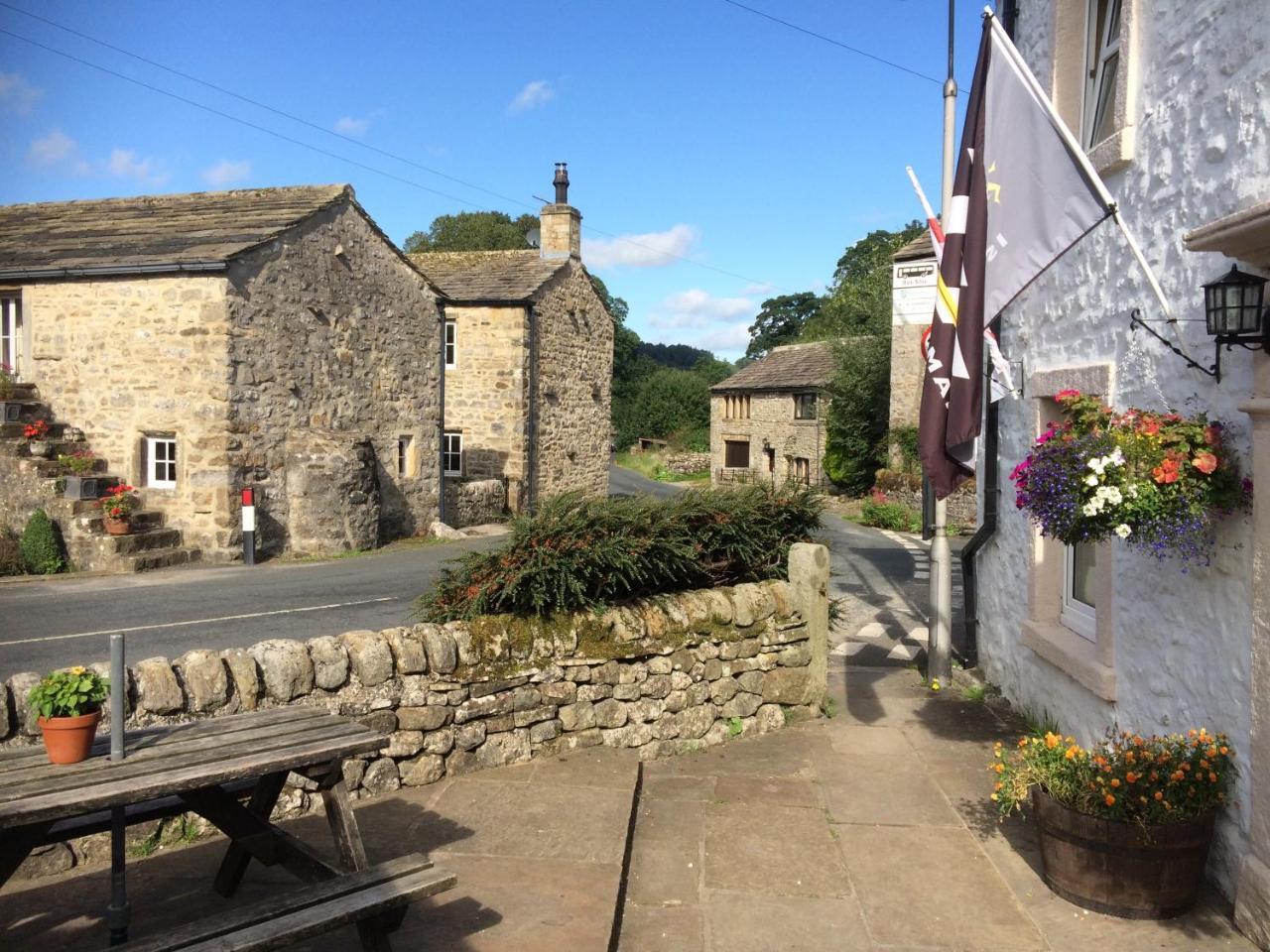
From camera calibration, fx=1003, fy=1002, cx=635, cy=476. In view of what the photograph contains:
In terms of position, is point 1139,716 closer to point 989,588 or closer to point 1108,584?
point 1108,584

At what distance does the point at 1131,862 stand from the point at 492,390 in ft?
71.9

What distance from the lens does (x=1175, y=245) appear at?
487 centimetres

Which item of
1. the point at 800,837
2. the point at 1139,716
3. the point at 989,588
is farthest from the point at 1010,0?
the point at 800,837

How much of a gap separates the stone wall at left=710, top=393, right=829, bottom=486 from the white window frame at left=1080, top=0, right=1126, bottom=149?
30.0 metres

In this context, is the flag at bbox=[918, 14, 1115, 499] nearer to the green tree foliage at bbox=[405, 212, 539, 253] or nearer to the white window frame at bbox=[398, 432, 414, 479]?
the white window frame at bbox=[398, 432, 414, 479]

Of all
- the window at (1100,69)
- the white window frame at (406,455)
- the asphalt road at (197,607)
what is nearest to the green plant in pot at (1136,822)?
the window at (1100,69)

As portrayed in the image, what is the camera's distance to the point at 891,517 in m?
24.5

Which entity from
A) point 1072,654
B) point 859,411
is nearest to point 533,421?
point 859,411

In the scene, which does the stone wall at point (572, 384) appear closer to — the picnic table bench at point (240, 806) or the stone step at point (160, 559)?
the stone step at point (160, 559)

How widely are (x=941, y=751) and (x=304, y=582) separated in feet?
30.2

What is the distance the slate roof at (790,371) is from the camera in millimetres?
39094

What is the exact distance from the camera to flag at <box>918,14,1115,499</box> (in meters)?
4.86

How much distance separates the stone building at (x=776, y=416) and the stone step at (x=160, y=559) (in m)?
24.3

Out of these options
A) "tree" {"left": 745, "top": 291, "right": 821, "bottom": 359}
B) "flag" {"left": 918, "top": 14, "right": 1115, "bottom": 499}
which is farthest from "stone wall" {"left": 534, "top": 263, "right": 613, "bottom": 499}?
"tree" {"left": 745, "top": 291, "right": 821, "bottom": 359}
